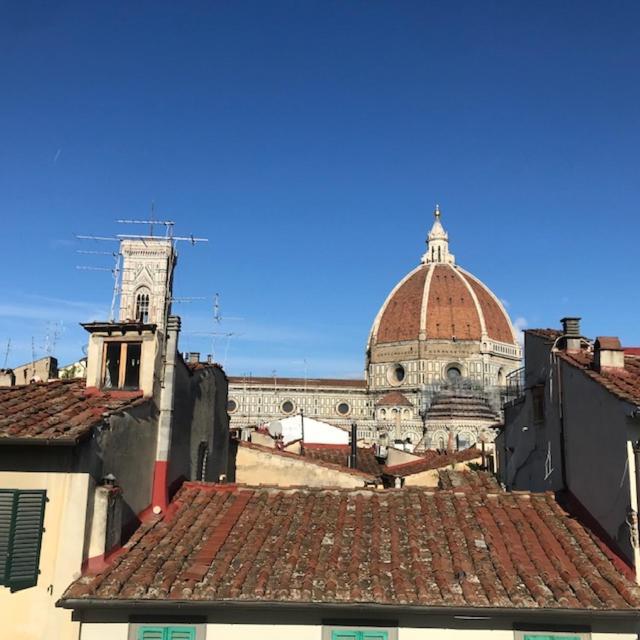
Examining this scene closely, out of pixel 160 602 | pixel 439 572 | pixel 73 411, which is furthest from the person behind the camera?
pixel 73 411

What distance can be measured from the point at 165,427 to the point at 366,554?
3.47 metres

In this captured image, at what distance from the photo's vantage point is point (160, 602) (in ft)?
24.4

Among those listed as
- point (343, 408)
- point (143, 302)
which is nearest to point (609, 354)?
point (143, 302)

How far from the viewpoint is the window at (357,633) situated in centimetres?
762

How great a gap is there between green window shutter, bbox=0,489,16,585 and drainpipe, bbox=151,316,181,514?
2.31m

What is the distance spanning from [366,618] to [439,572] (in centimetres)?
93

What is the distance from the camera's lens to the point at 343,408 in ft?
373

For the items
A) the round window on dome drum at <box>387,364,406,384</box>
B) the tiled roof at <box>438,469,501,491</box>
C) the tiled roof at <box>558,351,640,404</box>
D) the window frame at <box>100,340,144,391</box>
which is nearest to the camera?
the tiled roof at <box>558,351,640,404</box>

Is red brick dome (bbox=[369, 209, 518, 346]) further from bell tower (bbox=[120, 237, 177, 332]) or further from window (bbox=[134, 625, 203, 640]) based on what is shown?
window (bbox=[134, 625, 203, 640])

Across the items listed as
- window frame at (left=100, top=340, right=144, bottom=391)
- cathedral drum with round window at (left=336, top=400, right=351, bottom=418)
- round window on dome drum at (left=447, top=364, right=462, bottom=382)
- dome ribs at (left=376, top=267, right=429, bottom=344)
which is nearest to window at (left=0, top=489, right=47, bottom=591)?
window frame at (left=100, top=340, right=144, bottom=391)

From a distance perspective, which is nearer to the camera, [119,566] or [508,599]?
[508,599]

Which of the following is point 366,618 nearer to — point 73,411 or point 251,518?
point 251,518

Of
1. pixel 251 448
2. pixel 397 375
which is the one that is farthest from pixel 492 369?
pixel 251 448

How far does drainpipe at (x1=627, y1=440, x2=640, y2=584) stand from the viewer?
26.1 feet
